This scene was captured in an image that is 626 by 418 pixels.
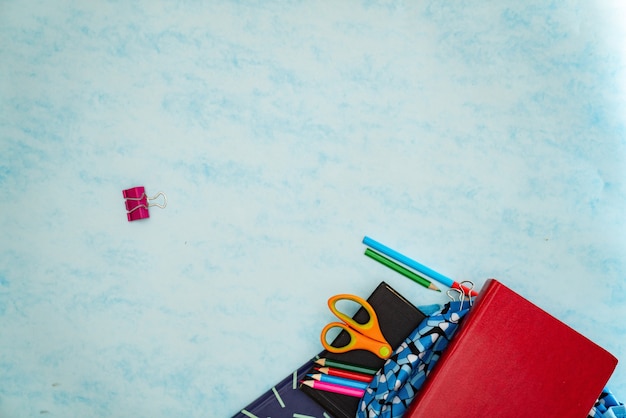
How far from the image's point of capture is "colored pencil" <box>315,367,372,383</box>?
72 cm

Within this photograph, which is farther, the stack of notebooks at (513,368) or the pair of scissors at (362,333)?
the pair of scissors at (362,333)

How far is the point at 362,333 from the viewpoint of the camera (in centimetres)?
73

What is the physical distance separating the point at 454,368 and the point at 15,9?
918 millimetres

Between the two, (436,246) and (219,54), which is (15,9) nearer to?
(219,54)

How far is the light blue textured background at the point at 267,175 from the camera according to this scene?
0.78 m

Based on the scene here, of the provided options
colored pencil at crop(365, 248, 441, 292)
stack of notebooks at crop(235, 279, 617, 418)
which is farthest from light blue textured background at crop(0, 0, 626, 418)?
stack of notebooks at crop(235, 279, 617, 418)

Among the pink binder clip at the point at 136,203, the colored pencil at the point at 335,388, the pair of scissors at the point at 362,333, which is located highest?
the pink binder clip at the point at 136,203

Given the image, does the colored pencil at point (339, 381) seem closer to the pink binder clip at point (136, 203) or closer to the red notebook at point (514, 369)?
the red notebook at point (514, 369)

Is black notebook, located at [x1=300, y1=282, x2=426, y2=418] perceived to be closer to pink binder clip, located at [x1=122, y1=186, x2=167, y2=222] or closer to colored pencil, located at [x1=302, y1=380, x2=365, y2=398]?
colored pencil, located at [x1=302, y1=380, x2=365, y2=398]

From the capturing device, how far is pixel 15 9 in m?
0.83

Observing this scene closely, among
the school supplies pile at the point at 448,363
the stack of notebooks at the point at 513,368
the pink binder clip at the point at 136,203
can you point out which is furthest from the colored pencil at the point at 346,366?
the pink binder clip at the point at 136,203

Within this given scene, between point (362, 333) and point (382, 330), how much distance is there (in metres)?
0.04

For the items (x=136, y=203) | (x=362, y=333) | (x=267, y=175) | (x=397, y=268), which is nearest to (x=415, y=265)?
(x=397, y=268)

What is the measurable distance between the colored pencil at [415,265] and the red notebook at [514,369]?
0.45ft
